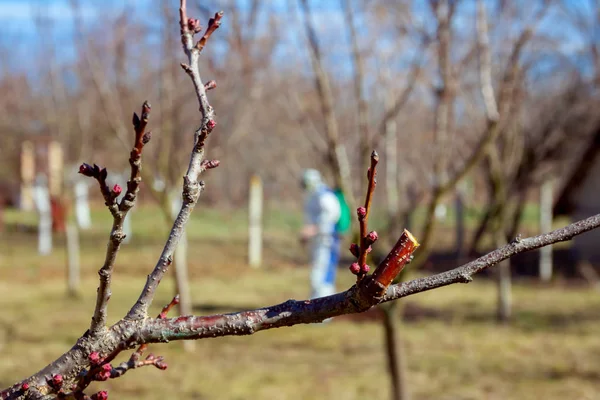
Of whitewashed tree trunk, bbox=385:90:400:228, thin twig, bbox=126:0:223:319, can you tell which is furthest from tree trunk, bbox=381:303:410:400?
thin twig, bbox=126:0:223:319

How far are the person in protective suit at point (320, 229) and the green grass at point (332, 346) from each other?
60cm

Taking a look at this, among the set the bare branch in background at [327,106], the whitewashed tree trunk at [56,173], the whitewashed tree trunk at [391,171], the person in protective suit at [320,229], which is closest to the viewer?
the bare branch in background at [327,106]

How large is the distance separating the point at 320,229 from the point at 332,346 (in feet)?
4.38

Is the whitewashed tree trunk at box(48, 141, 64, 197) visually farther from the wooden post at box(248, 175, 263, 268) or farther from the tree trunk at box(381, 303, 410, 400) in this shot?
the tree trunk at box(381, 303, 410, 400)

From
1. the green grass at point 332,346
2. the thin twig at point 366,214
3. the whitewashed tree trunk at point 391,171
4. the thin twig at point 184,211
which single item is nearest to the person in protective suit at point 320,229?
the green grass at point 332,346

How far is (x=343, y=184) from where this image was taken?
437 cm

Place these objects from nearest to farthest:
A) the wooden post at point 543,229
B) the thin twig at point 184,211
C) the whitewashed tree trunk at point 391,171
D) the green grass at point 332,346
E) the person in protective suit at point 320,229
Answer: the thin twig at point 184,211 < the green grass at point 332,346 < the whitewashed tree trunk at point 391,171 < the person in protective suit at point 320,229 < the wooden post at point 543,229

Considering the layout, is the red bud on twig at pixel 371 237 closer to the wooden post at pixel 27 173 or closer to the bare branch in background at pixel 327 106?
the bare branch in background at pixel 327 106

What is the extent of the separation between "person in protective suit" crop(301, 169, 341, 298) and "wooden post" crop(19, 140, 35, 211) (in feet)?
20.4

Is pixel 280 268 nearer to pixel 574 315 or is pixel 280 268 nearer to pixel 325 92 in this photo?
pixel 574 315

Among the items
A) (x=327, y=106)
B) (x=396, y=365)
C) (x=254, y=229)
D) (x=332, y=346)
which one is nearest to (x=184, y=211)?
(x=327, y=106)

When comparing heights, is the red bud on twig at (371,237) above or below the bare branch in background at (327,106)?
below

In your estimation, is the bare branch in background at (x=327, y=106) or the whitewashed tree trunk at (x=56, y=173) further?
the whitewashed tree trunk at (x=56, y=173)

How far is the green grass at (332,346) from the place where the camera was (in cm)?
624
